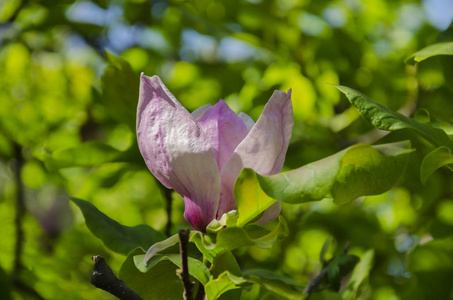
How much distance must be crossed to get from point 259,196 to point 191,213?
113 mm

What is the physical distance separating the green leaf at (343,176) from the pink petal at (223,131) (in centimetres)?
9

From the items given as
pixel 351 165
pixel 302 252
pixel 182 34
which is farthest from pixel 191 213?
pixel 182 34

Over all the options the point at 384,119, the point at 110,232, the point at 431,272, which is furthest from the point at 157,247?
the point at 431,272

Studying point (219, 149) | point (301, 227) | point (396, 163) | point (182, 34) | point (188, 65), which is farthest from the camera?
point (182, 34)

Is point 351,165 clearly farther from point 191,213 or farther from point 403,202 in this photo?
point 403,202

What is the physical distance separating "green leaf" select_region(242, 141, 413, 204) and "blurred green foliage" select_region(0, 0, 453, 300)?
1.58 ft

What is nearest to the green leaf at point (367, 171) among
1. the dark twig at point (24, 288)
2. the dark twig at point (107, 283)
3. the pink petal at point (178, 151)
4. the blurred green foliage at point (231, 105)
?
the pink petal at point (178, 151)

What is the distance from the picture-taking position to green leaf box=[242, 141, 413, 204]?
1.73ft

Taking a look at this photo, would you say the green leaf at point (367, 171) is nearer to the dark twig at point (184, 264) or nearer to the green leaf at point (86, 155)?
the dark twig at point (184, 264)

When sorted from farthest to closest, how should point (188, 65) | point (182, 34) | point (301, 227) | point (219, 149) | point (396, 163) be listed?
point (182, 34) → point (188, 65) → point (301, 227) → point (219, 149) → point (396, 163)

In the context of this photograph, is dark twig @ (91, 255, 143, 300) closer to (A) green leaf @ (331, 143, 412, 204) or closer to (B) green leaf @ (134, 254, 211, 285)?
(B) green leaf @ (134, 254, 211, 285)

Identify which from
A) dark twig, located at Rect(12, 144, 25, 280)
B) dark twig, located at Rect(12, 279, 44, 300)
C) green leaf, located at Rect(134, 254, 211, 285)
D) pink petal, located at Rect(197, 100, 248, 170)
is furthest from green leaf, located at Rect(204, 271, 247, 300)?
dark twig, located at Rect(12, 144, 25, 280)

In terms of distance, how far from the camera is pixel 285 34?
1.69 m

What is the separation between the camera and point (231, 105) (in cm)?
152
